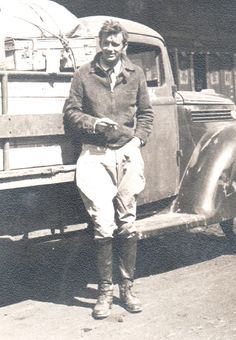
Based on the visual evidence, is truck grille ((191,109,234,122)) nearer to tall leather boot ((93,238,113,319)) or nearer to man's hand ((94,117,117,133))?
man's hand ((94,117,117,133))

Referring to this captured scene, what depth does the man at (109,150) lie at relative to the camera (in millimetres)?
3969

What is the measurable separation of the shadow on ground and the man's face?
4.28 feet

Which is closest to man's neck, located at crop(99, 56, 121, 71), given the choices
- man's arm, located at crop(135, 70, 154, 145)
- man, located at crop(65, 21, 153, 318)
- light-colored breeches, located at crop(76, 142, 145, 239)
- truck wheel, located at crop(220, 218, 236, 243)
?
man, located at crop(65, 21, 153, 318)

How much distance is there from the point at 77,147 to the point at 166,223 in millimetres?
1059

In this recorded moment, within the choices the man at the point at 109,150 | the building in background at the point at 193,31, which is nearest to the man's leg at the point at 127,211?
the man at the point at 109,150

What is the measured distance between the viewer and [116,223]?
4.19 m

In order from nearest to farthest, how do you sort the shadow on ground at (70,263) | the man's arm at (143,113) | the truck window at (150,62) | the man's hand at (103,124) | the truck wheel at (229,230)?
the man's hand at (103,124)
the man's arm at (143,113)
the shadow on ground at (70,263)
the truck window at (150,62)
the truck wheel at (229,230)

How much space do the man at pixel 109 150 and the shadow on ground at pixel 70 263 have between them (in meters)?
0.34

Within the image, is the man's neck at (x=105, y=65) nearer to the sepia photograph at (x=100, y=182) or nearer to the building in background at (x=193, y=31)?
the sepia photograph at (x=100, y=182)

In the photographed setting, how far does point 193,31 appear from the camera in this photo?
12422 millimetres

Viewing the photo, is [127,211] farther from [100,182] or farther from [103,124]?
[103,124]

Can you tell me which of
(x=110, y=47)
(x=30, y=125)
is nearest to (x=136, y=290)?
(x=30, y=125)

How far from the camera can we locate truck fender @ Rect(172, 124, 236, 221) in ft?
16.4

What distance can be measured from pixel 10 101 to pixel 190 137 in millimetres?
2069
